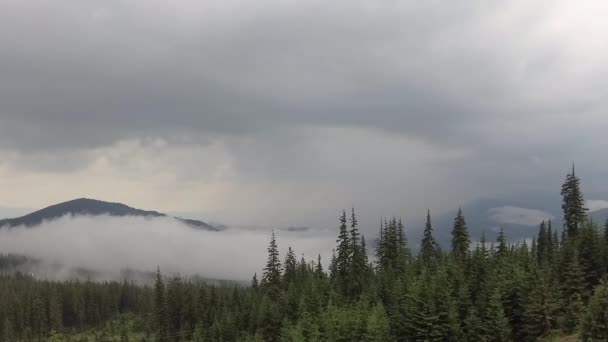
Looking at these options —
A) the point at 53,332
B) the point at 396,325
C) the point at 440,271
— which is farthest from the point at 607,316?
the point at 53,332

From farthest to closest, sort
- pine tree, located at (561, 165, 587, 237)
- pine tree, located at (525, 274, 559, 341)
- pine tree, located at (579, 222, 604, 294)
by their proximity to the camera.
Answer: pine tree, located at (561, 165, 587, 237), pine tree, located at (579, 222, 604, 294), pine tree, located at (525, 274, 559, 341)

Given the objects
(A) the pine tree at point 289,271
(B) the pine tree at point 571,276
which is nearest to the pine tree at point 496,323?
(B) the pine tree at point 571,276

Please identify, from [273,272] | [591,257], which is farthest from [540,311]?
[273,272]

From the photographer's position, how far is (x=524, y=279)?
63.9m

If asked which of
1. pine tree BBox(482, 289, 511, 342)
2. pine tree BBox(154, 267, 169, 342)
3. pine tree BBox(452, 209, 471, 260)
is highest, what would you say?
pine tree BBox(452, 209, 471, 260)

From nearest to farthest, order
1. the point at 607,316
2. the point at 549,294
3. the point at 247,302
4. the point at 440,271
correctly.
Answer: the point at 607,316 → the point at 549,294 → the point at 440,271 → the point at 247,302

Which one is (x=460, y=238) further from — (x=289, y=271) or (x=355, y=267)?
(x=289, y=271)

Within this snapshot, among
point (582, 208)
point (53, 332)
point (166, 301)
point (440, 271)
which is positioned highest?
point (582, 208)

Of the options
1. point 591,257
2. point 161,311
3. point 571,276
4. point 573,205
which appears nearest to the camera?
point 571,276

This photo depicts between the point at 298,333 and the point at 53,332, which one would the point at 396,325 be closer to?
the point at 298,333

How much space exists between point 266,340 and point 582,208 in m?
63.4

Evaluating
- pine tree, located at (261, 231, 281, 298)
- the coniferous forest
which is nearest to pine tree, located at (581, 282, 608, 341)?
the coniferous forest

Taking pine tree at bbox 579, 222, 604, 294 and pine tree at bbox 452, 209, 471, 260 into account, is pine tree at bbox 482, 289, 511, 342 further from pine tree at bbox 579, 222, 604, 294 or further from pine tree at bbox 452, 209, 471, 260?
pine tree at bbox 452, 209, 471, 260

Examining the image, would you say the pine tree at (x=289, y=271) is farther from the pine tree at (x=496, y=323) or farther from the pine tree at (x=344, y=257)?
the pine tree at (x=496, y=323)
